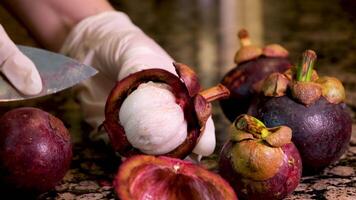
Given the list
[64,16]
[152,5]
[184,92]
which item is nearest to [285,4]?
[152,5]

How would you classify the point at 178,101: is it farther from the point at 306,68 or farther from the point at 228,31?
the point at 228,31

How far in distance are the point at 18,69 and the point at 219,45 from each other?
3.60 ft

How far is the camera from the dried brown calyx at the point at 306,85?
974mm

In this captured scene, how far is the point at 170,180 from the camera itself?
86 centimetres

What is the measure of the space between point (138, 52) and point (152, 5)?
1798 mm

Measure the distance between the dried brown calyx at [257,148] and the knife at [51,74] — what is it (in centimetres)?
26

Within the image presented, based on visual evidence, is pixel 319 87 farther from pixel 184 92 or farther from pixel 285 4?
pixel 285 4

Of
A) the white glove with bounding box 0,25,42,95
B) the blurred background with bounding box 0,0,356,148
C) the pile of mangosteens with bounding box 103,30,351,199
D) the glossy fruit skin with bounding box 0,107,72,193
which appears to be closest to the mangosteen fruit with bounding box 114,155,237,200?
the pile of mangosteens with bounding box 103,30,351,199

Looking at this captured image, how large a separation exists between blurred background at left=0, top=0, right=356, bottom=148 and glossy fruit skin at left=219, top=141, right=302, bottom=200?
0.29 m

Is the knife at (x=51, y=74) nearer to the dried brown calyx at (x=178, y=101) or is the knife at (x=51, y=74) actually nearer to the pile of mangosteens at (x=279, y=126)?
the dried brown calyx at (x=178, y=101)

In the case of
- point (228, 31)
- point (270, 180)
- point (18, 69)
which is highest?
point (18, 69)

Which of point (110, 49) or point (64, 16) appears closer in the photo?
point (110, 49)

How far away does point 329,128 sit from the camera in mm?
973

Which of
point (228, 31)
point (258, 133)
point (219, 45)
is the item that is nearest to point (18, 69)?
point (258, 133)
